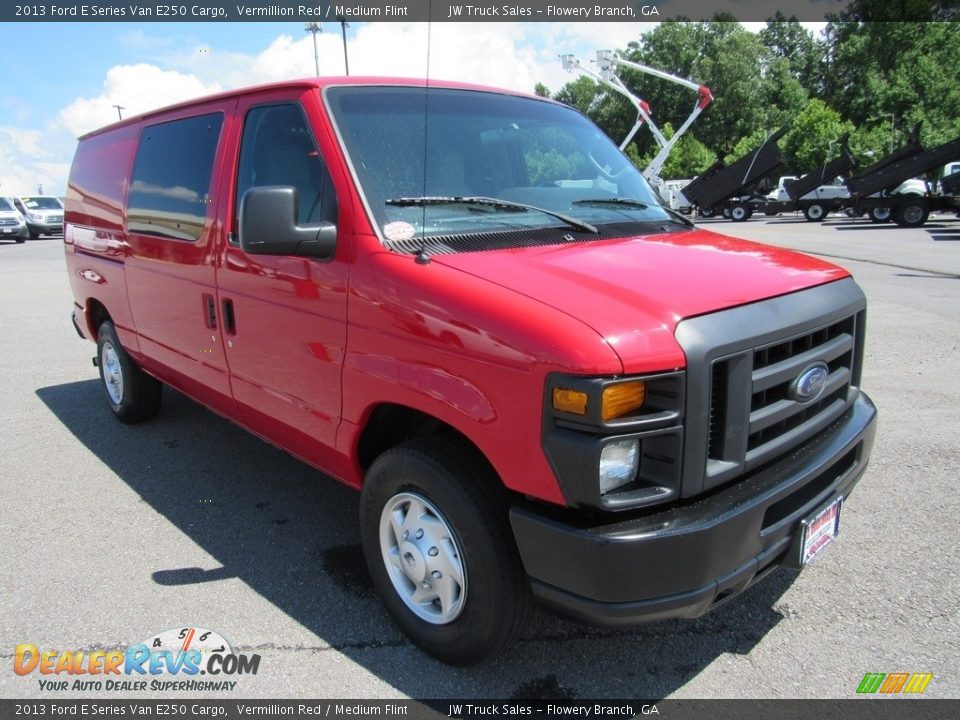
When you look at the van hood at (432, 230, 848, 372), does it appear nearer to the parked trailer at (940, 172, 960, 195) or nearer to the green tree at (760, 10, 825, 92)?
the parked trailer at (940, 172, 960, 195)

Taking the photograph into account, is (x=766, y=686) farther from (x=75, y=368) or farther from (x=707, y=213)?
(x=707, y=213)

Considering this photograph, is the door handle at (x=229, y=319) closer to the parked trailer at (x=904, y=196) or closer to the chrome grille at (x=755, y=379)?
the chrome grille at (x=755, y=379)

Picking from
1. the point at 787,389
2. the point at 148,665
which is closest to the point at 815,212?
the point at 787,389

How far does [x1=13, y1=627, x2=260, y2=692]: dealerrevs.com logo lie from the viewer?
2.70 metres

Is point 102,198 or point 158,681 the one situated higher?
point 102,198

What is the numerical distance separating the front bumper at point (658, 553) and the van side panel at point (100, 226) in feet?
12.2

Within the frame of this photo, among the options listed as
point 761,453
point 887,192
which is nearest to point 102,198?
point 761,453

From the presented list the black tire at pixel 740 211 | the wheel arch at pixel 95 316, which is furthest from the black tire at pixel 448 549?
the black tire at pixel 740 211

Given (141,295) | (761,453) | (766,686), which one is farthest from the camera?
(141,295)

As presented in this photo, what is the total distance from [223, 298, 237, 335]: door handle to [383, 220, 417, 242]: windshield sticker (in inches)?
46.9

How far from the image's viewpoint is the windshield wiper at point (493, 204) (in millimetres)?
2811

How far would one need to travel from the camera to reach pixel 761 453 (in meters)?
2.36

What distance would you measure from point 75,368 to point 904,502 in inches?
299

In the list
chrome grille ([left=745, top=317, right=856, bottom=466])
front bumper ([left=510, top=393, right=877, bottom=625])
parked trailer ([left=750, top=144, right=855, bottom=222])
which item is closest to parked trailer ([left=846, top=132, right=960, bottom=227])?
parked trailer ([left=750, top=144, right=855, bottom=222])
